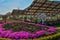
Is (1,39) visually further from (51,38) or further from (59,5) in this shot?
(59,5)

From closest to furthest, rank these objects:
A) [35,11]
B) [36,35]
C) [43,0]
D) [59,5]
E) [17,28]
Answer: [36,35] < [17,28] < [43,0] < [59,5] < [35,11]

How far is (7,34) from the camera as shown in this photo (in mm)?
12820

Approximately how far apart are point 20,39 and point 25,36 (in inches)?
24.5

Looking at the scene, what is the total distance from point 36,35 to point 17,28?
2331 millimetres

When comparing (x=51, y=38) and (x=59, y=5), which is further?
(x=59, y=5)

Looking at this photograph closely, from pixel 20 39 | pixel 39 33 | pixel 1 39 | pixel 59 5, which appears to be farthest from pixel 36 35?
pixel 59 5

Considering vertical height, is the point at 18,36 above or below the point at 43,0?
below

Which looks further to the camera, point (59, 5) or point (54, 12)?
point (54, 12)

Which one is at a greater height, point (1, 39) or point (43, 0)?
point (43, 0)

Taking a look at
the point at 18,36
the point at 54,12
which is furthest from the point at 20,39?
the point at 54,12

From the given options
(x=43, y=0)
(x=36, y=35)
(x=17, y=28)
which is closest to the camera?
(x=36, y=35)

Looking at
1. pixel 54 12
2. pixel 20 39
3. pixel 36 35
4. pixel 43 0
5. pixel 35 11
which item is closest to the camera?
pixel 20 39

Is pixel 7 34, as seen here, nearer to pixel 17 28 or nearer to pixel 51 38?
pixel 17 28

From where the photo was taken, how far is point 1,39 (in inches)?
469
